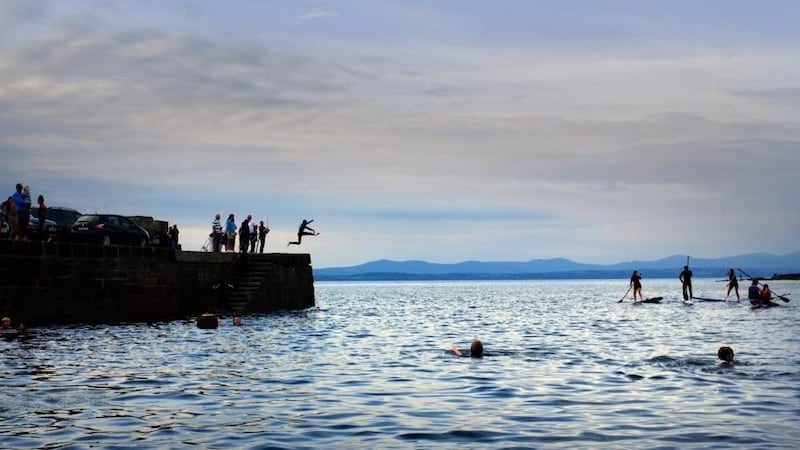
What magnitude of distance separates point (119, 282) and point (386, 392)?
19347 millimetres

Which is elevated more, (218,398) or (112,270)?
(112,270)

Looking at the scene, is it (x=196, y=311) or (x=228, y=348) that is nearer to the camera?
(x=228, y=348)

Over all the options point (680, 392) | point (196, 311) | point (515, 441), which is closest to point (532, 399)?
point (680, 392)

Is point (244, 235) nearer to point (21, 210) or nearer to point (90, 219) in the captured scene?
point (90, 219)

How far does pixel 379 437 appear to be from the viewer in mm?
12164

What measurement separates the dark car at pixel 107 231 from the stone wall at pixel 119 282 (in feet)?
5.46

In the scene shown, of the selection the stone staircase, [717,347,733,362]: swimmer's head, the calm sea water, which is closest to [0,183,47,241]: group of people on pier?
the calm sea water

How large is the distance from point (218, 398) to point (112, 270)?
18.7m

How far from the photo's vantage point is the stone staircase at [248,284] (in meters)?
42.5

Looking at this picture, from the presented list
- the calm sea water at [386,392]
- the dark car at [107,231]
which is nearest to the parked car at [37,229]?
the dark car at [107,231]

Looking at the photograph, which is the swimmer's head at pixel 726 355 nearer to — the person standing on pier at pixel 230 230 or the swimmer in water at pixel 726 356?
the swimmer in water at pixel 726 356

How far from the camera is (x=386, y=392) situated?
16734 mm

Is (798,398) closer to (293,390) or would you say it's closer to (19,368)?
(293,390)

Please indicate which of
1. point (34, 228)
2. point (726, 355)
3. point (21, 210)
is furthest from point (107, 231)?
point (726, 355)
